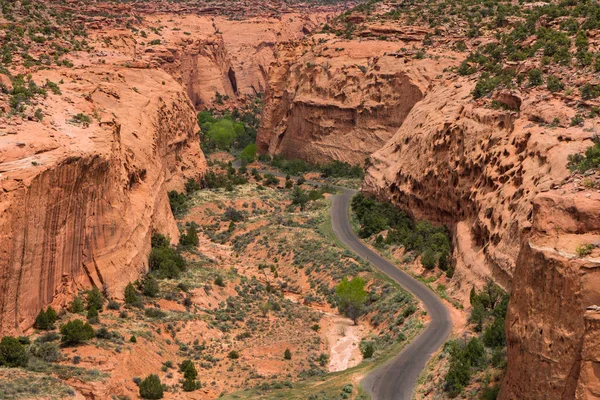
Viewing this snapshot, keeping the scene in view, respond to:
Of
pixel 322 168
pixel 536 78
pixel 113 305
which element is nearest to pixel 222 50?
pixel 322 168

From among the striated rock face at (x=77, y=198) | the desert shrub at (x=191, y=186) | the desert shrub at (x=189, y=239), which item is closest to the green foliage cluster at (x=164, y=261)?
the striated rock face at (x=77, y=198)

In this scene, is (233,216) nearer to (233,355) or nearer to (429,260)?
(429,260)

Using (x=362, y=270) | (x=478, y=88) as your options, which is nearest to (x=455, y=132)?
(x=478, y=88)

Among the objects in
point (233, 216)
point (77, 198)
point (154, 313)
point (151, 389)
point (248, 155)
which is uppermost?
point (77, 198)

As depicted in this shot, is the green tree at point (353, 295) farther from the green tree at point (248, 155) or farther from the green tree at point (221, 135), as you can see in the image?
the green tree at point (221, 135)

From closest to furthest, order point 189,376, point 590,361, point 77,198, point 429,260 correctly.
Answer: point 590,361 → point 189,376 → point 77,198 → point 429,260

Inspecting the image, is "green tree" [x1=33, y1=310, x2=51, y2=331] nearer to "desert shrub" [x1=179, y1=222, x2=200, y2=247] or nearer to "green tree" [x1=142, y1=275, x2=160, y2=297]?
"green tree" [x1=142, y1=275, x2=160, y2=297]

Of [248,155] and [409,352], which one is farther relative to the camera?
[248,155]

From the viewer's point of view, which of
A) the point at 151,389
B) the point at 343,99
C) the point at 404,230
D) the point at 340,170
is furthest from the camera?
the point at 343,99
